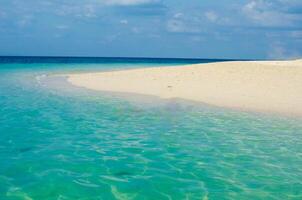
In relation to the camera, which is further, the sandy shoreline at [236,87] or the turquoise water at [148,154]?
the sandy shoreline at [236,87]

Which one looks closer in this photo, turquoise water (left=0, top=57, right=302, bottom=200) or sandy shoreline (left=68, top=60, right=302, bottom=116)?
turquoise water (left=0, top=57, right=302, bottom=200)

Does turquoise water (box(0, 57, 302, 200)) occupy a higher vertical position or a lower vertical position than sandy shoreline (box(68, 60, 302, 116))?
lower

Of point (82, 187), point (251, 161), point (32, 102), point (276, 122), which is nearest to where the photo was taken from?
point (82, 187)

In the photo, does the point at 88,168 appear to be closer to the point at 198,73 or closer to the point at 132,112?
the point at 132,112

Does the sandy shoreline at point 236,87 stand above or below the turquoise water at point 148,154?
above

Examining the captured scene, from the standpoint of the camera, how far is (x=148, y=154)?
9.55 m

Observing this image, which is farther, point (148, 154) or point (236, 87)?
point (236, 87)

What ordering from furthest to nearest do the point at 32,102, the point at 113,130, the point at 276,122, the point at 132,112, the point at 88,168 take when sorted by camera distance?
1. the point at 32,102
2. the point at 132,112
3. the point at 276,122
4. the point at 113,130
5. the point at 88,168

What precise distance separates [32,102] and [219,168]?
12158 mm

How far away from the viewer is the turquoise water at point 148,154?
23.9ft

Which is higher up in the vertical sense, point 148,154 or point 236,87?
point 236,87

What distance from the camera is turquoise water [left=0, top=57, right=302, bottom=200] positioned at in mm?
7285

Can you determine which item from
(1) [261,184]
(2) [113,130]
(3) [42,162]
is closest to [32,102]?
(2) [113,130]

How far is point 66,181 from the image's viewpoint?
761cm
